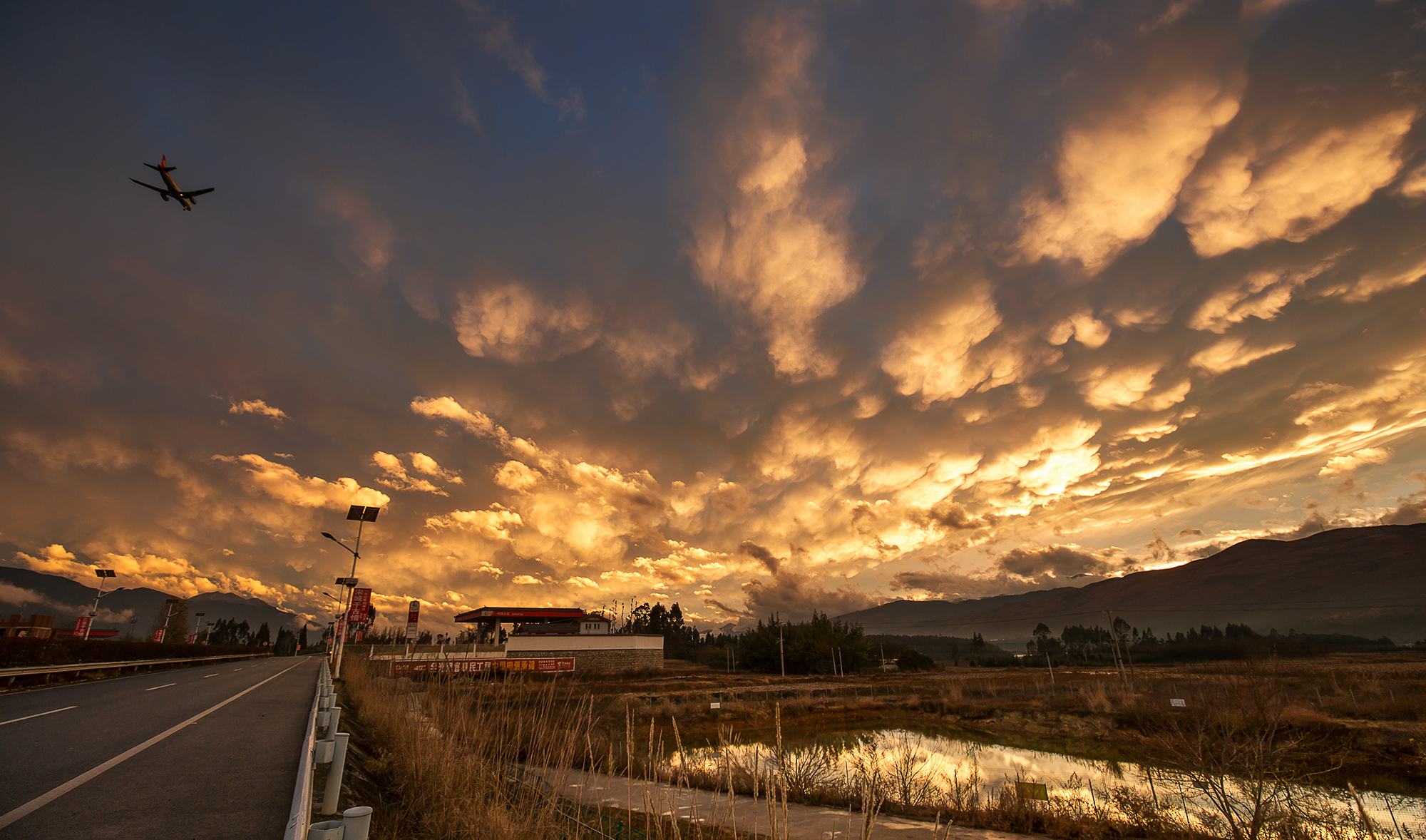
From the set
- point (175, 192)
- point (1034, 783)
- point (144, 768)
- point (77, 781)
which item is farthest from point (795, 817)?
point (175, 192)

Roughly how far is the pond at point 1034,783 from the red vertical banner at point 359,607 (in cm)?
2564

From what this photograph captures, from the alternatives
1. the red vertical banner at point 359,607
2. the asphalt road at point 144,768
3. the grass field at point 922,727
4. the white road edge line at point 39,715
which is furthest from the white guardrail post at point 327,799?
the red vertical banner at point 359,607

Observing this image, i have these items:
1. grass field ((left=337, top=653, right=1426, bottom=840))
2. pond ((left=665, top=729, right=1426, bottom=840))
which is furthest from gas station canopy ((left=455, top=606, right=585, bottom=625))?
pond ((left=665, top=729, right=1426, bottom=840))

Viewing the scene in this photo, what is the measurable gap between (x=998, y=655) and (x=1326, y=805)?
14763cm

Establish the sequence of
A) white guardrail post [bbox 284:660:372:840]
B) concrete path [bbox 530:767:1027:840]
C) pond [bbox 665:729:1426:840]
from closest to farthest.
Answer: white guardrail post [bbox 284:660:372:840] → concrete path [bbox 530:767:1027:840] → pond [bbox 665:729:1426:840]

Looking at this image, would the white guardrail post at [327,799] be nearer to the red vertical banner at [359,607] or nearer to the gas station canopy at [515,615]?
the red vertical banner at [359,607]

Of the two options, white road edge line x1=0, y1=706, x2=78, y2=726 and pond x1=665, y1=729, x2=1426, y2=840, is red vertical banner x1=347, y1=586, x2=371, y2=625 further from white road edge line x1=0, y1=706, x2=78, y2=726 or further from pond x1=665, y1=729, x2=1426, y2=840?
pond x1=665, y1=729, x2=1426, y2=840

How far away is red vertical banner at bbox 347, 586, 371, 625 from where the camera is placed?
120 feet

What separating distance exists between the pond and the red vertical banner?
2564 cm

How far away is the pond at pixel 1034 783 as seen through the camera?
1366 cm

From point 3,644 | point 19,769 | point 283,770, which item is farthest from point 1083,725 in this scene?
point 3,644

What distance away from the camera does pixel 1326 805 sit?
52.7 feet

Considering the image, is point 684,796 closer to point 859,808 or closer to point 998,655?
point 859,808

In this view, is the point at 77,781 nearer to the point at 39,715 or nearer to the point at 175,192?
the point at 39,715
